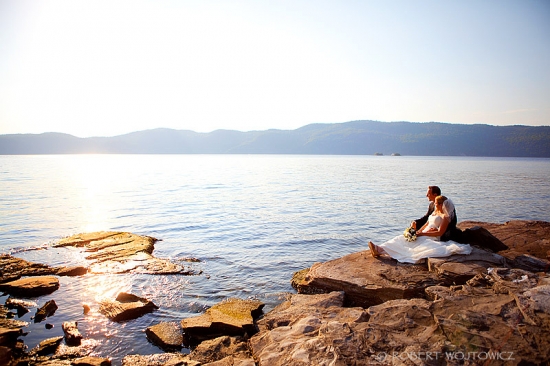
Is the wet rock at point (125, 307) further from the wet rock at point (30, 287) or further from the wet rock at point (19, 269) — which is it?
the wet rock at point (19, 269)

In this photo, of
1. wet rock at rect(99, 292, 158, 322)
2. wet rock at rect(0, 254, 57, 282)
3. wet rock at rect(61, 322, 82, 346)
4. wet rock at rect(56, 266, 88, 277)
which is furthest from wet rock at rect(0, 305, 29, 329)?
wet rock at rect(56, 266, 88, 277)

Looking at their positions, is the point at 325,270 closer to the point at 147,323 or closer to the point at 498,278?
the point at 498,278

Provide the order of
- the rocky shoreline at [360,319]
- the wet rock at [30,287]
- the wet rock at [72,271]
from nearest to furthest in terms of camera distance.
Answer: the rocky shoreline at [360,319]
the wet rock at [30,287]
the wet rock at [72,271]

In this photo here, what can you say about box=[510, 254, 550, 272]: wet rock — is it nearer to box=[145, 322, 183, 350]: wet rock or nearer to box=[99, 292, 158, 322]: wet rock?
box=[145, 322, 183, 350]: wet rock

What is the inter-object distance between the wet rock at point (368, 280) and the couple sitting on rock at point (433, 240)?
314mm

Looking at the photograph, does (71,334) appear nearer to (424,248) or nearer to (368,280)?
(368,280)

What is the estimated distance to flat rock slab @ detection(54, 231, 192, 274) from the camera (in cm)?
1126

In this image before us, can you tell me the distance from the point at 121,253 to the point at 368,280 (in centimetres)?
958

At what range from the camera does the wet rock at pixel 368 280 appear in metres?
7.77

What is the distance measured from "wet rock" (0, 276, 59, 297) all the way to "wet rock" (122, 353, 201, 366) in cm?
465

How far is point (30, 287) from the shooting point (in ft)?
29.9

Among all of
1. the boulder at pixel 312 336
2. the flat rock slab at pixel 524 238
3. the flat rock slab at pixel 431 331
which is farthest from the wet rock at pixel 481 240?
the boulder at pixel 312 336

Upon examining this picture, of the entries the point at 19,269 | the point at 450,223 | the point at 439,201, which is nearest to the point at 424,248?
the point at 450,223

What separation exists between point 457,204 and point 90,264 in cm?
2502
